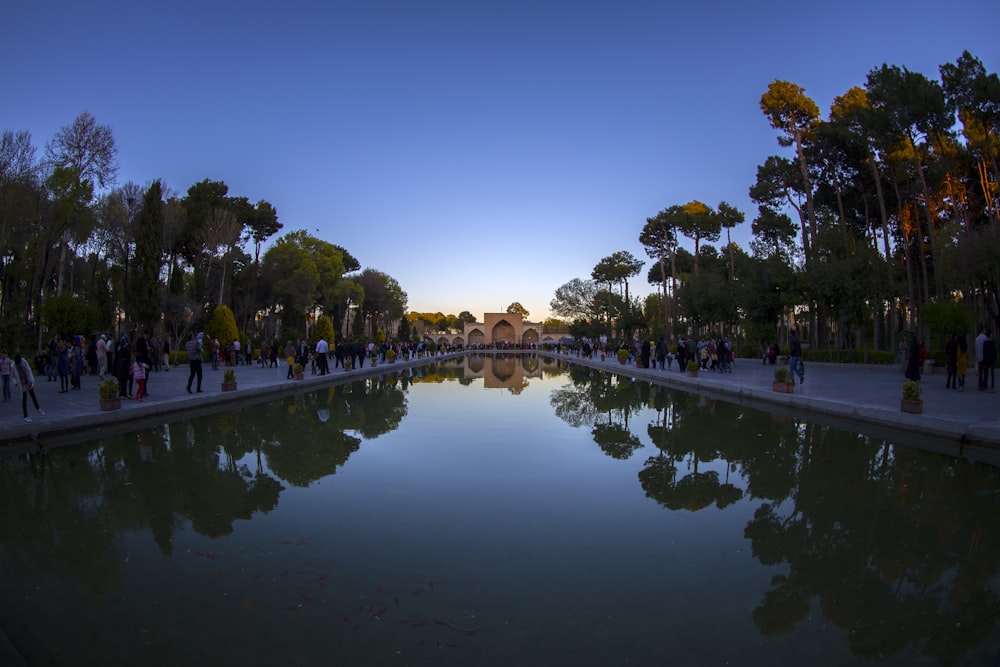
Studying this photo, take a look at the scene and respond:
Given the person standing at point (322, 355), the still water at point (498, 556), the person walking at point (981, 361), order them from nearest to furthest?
the still water at point (498, 556), the person walking at point (981, 361), the person standing at point (322, 355)

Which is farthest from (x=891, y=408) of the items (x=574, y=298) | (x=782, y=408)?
(x=574, y=298)

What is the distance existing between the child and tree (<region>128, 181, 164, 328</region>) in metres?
13.2

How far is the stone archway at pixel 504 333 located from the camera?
8950 cm

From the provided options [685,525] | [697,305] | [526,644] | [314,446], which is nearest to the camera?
[526,644]

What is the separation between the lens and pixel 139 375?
11.5 metres

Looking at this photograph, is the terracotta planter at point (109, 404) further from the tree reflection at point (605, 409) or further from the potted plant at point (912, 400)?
the potted plant at point (912, 400)

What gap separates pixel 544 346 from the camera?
3017 inches

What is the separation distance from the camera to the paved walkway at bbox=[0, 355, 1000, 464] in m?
8.13

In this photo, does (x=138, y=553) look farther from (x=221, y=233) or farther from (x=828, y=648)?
(x=221, y=233)

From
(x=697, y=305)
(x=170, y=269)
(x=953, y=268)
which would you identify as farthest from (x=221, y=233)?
(x=953, y=268)

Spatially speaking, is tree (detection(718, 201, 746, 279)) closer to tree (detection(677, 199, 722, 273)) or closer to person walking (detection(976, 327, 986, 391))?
tree (detection(677, 199, 722, 273))

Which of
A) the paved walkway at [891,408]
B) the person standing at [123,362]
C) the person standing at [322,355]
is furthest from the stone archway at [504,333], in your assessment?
the person standing at [123,362]

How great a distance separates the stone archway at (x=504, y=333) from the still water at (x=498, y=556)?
81868 millimetres

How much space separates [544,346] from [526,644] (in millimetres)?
74160
